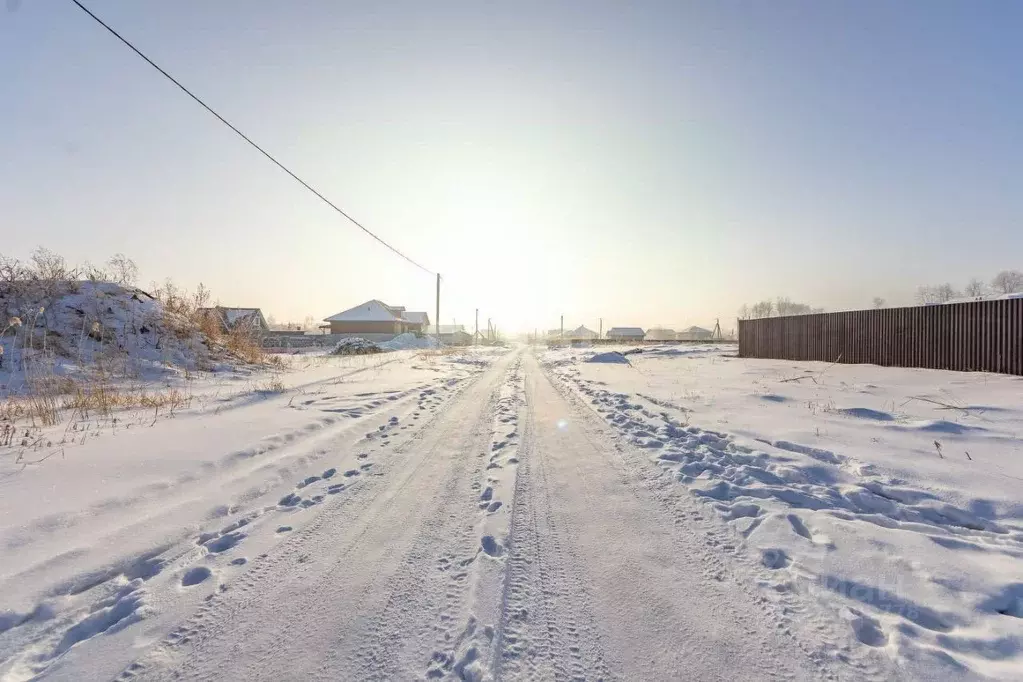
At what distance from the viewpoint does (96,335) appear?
432 inches

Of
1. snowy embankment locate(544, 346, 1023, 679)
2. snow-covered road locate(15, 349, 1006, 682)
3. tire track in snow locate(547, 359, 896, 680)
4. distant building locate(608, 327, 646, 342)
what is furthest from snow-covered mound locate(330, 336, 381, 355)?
distant building locate(608, 327, 646, 342)

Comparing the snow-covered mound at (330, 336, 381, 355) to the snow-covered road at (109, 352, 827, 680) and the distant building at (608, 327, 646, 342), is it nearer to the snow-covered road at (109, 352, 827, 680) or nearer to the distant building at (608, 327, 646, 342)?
the snow-covered road at (109, 352, 827, 680)

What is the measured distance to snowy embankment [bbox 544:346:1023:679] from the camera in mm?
2111

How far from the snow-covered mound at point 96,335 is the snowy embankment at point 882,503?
10.9m

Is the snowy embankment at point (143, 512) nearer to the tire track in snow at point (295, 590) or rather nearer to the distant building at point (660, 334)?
the tire track in snow at point (295, 590)

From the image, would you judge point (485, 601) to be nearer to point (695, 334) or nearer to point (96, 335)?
point (96, 335)

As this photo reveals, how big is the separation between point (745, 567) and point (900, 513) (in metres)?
1.79

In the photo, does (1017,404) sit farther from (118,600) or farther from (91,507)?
(91,507)

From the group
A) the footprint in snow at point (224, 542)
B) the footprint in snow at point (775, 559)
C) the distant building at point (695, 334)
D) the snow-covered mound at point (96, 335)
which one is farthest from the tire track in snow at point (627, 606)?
the distant building at point (695, 334)

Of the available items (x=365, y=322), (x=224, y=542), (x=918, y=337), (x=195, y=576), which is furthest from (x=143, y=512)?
(x=365, y=322)

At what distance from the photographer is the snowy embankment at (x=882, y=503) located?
2.11m

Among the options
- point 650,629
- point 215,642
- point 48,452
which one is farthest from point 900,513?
point 48,452

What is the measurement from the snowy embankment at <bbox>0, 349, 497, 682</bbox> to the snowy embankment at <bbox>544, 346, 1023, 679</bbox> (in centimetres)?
338

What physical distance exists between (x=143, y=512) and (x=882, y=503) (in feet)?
19.9
